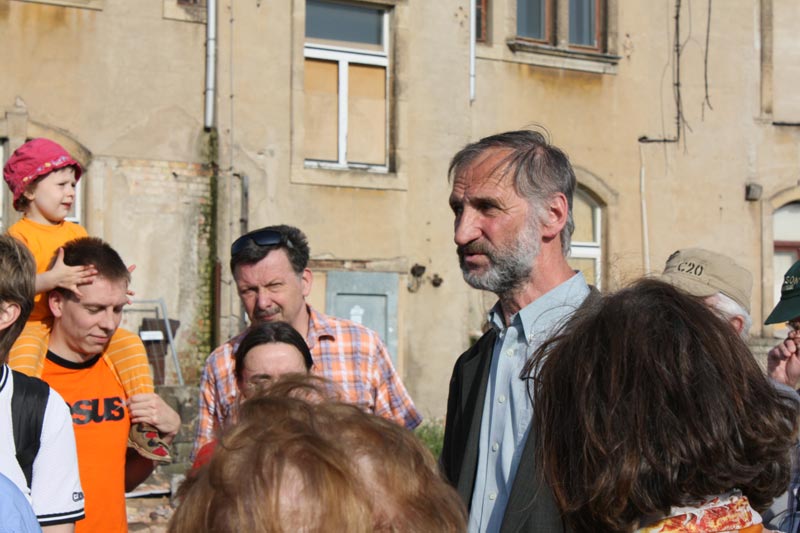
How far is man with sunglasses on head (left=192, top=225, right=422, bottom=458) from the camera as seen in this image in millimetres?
4504

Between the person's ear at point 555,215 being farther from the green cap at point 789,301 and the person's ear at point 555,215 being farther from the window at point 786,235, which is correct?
the window at point 786,235

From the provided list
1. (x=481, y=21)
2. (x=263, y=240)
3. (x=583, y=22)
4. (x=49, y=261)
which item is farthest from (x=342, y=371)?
(x=583, y=22)

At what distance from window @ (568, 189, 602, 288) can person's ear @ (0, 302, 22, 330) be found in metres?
12.4

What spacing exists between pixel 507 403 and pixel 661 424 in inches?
42.2

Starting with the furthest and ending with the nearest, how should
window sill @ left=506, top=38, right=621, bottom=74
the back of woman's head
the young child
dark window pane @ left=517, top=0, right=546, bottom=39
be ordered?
dark window pane @ left=517, top=0, right=546, bottom=39 → window sill @ left=506, top=38, right=621, bottom=74 → the young child → the back of woman's head

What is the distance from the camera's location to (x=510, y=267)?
3.28 meters

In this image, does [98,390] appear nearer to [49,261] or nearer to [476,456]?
[49,261]

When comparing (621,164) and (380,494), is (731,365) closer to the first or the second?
(380,494)

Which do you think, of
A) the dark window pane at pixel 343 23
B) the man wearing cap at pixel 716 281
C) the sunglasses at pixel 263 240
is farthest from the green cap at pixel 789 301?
the dark window pane at pixel 343 23

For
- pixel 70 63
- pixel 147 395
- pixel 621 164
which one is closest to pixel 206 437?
pixel 147 395

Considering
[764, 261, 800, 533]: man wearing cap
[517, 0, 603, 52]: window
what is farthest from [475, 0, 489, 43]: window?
[764, 261, 800, 533]: man wearing cap

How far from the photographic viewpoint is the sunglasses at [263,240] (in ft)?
15.3

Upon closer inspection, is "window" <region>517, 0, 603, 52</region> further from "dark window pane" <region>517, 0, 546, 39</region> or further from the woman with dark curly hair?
the woman with dark curly hair

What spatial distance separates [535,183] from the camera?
11.0 ft
